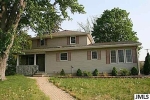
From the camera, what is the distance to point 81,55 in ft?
74.1

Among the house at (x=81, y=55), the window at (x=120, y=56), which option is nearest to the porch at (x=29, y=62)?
the house at (x=81, y=55)

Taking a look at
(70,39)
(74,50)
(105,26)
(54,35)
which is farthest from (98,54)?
(105,26)

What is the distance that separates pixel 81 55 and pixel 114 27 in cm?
2172

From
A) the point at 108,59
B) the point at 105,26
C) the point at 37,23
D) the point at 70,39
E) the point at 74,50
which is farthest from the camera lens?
the point at 105,26

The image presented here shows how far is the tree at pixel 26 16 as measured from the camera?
53.8 ft

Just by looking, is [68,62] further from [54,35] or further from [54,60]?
[54,35]

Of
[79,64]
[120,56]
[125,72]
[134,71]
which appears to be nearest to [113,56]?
[120,56]

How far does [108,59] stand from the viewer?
845 inches

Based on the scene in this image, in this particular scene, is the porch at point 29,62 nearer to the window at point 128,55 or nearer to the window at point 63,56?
the window at point 63,56

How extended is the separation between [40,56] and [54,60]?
3.49 meters

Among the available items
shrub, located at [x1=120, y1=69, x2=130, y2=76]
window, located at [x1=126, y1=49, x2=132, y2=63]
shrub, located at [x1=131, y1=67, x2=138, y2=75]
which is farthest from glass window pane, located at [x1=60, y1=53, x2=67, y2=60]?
shrub, located at [x1=131, y1=67, x2=138, y2=75]

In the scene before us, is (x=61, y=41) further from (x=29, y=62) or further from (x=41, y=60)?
(x=29, y=62)

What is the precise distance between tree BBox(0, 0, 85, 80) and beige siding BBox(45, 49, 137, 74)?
4.66 m

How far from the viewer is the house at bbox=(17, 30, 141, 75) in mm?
21000
